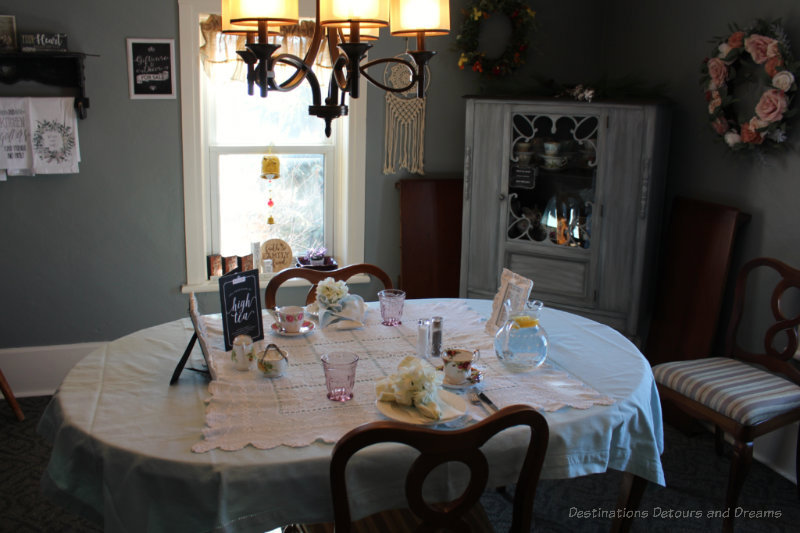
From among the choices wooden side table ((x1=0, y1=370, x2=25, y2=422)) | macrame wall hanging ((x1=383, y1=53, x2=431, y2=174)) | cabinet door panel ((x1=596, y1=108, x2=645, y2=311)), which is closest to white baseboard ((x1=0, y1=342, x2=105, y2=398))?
wooden side table ((x1=0, y1=370, x2=25, y2=422))

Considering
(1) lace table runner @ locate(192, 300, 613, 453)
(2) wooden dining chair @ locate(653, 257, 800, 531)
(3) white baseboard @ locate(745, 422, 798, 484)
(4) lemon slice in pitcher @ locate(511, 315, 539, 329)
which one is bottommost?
(3) white baseboard @ locate(745, 422, 798, 484)

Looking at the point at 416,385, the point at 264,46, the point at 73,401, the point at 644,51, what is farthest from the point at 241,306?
the point at 644,51

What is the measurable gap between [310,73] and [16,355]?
2.56m

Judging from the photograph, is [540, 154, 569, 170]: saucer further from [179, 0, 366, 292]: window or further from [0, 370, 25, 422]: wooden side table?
[0, 370, 25, 422]: wooden side table

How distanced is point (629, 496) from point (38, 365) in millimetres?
2832

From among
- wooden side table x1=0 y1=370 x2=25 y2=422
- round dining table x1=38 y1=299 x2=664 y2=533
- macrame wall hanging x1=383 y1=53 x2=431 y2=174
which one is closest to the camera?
round dining table x1=38 y1=299 x2=664 y2=533

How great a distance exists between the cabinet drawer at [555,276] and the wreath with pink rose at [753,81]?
907 millimetres

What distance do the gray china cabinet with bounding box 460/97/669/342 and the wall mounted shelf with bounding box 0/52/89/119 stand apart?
1.84 metres

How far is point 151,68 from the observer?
11.0 feet

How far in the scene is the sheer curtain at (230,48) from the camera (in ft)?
11.3

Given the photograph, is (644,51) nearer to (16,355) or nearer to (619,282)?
(619,282)

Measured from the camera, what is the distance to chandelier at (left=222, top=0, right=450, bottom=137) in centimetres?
160

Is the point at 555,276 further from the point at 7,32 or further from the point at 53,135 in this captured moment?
the point at 7,32

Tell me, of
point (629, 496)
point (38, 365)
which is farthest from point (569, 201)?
point (38, 365)
